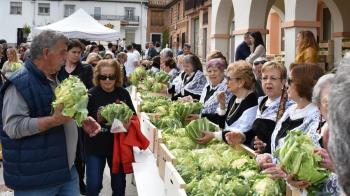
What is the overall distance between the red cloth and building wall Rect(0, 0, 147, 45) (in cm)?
5594

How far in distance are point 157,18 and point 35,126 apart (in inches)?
2409

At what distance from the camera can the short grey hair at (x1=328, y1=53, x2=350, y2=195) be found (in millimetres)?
1062

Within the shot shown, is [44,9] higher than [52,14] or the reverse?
higher

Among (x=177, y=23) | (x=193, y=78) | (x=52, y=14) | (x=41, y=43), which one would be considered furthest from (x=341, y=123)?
(x=52, y=14)

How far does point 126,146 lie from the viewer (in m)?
4.78

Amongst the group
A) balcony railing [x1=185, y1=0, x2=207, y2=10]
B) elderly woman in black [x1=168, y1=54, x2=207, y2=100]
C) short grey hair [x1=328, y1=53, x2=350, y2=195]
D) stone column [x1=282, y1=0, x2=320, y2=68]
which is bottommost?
short grey hair [x1=328, y1=53, x2=350, y2=195]

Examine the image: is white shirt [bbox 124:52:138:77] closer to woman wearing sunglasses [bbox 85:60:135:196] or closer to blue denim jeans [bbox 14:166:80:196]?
woman wearing sunglasses [bbox 85:60:135:196]

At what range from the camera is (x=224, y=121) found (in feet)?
16.8

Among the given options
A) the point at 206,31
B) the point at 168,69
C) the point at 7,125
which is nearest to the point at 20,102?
the point at 7,125

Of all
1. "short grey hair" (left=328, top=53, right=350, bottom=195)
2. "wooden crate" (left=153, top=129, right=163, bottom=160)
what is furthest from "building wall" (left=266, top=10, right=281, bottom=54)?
"short grey hair" (left=328, top=53, right=350, bottom=195)

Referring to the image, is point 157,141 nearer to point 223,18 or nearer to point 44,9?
point 223,18

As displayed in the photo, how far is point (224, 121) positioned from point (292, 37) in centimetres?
445

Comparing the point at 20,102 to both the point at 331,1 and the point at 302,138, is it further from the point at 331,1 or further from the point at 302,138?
the point at 331,1

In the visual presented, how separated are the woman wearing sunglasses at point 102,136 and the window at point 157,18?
5868cm
